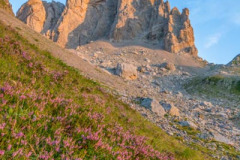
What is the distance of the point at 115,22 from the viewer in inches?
5679

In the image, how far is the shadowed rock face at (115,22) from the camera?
420 feet

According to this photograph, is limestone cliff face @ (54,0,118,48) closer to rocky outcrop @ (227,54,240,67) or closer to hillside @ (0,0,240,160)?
rocky outcrop @ (227,54,240,67)

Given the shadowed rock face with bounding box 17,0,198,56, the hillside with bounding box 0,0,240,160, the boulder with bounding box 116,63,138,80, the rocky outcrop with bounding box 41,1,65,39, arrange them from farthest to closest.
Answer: the rocky outcrop with bounding box 41,1,65,39 → the shadowed rock face with bounding box 17,0,198,56 → the boulder with bounding box 116,63,138,80 → the hillside with bounding box 0,0,240,160

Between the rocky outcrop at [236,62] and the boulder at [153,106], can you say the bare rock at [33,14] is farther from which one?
the boulder at [153,106]

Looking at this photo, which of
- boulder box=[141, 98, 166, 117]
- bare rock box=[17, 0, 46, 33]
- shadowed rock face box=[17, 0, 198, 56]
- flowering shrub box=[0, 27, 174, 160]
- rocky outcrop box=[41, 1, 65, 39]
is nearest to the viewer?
flowering shrub box=[0, 27, 174, 160]

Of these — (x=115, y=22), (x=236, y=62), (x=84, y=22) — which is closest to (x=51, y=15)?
(x=84, y=22)

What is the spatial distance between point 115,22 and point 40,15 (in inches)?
2709

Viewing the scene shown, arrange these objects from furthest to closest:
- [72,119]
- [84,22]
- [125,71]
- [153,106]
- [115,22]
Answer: [84,22], [115,22], [125,71], [153,106], [72,119]

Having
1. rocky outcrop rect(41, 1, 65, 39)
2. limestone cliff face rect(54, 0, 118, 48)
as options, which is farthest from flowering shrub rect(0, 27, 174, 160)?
rocky outcrop rect(41, 1, 65, 39)

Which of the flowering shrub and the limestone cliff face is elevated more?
the limestone cliff face

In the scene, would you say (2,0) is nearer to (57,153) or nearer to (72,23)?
(57,153)

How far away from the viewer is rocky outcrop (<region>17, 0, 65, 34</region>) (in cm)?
15238

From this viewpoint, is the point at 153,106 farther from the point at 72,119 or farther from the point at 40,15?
the point at 40,15

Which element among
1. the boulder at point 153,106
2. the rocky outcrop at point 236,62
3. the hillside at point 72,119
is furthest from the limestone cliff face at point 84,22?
the hillside at point 72,119
